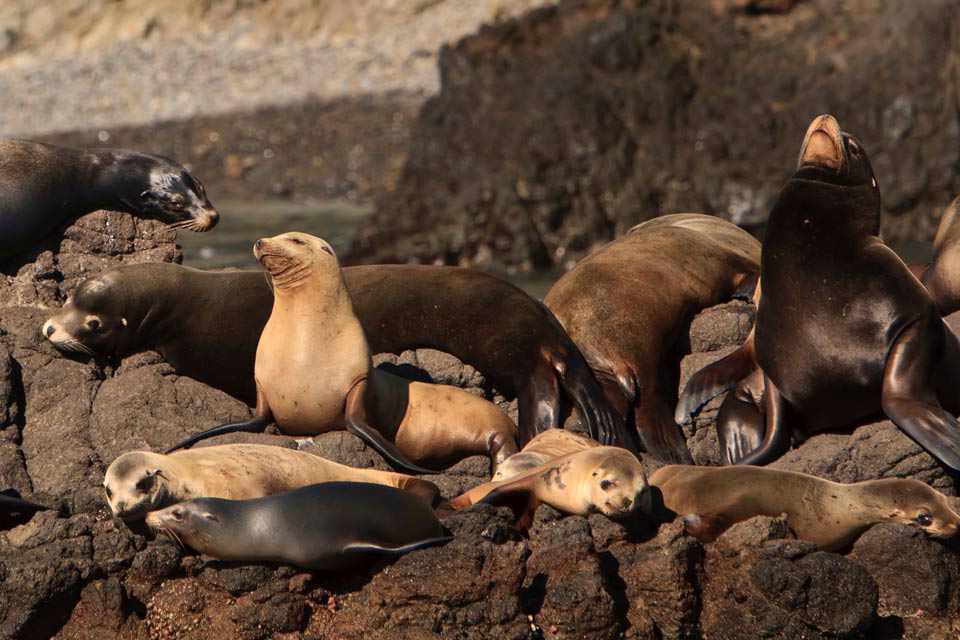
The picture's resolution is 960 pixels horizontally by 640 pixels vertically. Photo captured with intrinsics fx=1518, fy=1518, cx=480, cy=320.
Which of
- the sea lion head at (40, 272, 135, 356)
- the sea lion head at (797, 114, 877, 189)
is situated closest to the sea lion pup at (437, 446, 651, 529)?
the sea lion head at (797, 114, 877, 189)

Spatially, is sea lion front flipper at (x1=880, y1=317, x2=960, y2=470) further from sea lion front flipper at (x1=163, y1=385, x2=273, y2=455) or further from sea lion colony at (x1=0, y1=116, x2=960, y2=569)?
sea lion front flipper at (x1=163, y1=385, x2=273, y2=455)

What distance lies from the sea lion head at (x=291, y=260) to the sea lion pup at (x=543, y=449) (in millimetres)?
1182

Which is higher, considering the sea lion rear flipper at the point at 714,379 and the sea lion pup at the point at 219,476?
the sea lion pup at the point at 219,476

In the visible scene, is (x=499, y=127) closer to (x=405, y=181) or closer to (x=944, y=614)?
(x=405, y=181)

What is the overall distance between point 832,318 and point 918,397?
0.55 meters

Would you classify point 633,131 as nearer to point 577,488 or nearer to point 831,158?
point 831,158

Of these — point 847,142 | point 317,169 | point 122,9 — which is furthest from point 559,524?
point 122,9

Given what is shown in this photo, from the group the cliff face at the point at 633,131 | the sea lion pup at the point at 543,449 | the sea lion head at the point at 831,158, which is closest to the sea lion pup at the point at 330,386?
the sea lion pup at the point at 543,449

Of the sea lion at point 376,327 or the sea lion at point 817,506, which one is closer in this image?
the sea lion at point 817,506

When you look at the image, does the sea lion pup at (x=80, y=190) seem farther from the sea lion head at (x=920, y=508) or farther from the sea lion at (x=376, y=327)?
the sea lion head at (x=920, y=508)

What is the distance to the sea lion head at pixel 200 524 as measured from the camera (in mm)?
5148

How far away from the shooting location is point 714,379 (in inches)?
280

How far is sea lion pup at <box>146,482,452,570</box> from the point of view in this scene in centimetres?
511

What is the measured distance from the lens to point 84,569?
529 centimetres
